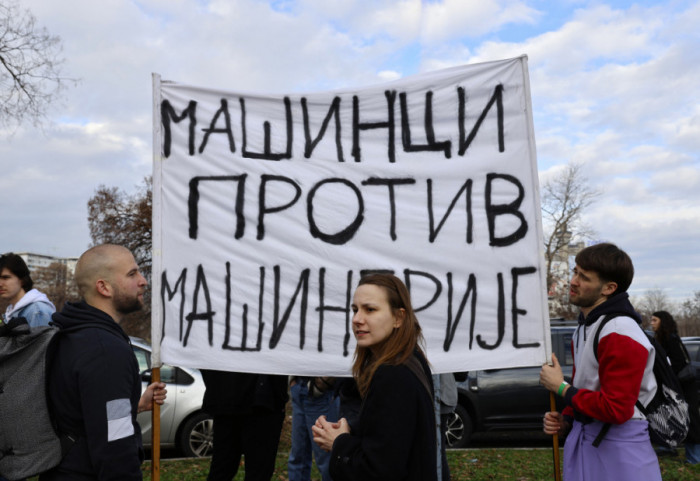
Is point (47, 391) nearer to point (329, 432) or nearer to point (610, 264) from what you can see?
point (329, 432)

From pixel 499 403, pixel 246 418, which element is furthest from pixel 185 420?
pixel 499 403

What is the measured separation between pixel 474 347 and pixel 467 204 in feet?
2.52

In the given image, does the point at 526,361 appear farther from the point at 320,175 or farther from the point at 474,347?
the point at 320,175

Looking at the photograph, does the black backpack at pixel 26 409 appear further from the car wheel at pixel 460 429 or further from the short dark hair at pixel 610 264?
the car wheel at pixel 460 429

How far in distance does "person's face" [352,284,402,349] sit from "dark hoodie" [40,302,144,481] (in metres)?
0.95

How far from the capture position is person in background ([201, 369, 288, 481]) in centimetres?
418

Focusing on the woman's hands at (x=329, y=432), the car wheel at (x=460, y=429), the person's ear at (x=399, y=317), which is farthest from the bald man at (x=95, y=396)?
the car wheel at (x=460, y=429)

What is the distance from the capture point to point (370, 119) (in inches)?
146

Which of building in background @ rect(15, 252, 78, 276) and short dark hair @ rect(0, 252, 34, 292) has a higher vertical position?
building in background @ rect(15, 252, 78, 276)

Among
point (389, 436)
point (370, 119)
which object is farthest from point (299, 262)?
point (389, 436)

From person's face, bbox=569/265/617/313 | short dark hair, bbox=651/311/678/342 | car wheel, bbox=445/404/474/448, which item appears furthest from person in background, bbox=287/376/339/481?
short dark hair, bbox=651/311/678/342

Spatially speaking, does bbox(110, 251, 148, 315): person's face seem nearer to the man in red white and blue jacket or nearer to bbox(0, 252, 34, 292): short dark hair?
the man in red white and blue jacket

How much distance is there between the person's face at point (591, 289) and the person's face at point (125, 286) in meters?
2.03

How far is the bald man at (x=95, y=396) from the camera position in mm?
2484
